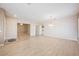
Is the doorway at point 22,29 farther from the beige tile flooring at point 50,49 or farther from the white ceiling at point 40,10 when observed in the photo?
the beige tile flooring at point 50,49

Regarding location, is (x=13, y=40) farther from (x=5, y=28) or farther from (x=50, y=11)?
(x=50, y=11)

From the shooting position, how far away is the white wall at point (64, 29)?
2.75 metres

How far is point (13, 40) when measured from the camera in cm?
312

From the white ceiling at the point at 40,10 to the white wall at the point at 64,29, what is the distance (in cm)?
21

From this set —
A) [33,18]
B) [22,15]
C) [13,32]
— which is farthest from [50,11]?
[13,32]

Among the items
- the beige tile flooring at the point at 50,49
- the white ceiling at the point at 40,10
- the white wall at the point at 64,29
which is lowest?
the beige tile flooring at the point at 50,49

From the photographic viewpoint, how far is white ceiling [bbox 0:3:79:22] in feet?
8.33

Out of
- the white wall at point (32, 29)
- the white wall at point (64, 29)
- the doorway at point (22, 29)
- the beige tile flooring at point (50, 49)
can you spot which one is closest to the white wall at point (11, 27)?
the doorway at point (22, 29)

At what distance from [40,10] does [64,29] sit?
106 centimetres

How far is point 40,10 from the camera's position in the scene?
9.18ft

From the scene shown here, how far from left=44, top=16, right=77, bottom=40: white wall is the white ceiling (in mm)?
209

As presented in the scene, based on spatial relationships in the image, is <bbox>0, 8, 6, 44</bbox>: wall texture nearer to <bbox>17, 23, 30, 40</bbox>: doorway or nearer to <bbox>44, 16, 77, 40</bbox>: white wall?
<bbox>17, 23, 30, 40</bbox>: doorway

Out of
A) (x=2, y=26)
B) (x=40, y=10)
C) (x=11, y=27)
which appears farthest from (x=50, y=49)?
(x=2, y=26)

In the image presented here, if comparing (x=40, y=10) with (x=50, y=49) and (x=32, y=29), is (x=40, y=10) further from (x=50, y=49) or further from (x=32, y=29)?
(x=50, y=49)
